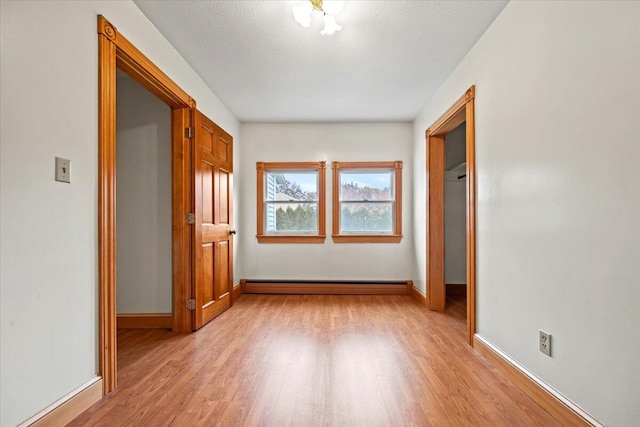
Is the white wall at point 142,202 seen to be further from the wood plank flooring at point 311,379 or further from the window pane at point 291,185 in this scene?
the window pane at point 291,185

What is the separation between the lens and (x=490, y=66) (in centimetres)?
253

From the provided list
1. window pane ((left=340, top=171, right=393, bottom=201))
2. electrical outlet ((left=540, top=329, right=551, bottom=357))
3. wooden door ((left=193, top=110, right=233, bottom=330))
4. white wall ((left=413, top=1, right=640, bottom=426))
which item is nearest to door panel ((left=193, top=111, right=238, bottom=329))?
wooden door ((left=193, top=110, right=233, bottom=330))

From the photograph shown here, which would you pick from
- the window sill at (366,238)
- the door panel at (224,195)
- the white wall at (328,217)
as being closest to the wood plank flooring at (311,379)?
the door panel at (224,195)

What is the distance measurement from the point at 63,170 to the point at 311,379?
1.79 metres

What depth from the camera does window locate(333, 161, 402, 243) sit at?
4992 mm

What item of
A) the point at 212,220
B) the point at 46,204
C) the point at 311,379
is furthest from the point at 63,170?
the point at 212,220

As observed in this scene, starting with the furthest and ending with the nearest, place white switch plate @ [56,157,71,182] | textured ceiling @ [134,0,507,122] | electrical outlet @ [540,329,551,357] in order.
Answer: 1. textured ceiling @ [134,0,507,122]
2. electrical outlet @ [540,329,551,357]
3. white switch plate @ [56,157,71,182]

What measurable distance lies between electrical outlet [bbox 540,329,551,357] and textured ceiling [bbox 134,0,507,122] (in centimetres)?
206

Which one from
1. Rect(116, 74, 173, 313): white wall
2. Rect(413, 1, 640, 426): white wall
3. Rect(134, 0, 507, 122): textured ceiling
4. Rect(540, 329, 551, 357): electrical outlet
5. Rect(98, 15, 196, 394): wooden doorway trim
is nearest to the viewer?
Rect(413, 1, 640, 426): white wall

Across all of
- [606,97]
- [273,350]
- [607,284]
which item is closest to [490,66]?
[606,97]

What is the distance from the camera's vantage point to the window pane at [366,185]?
509 centimetres

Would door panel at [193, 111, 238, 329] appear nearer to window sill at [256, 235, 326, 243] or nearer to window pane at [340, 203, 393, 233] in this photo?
window sill at [256, 235, 326, 243]

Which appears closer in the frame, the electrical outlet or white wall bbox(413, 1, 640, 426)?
white wall bbox(413, 1, 640, 426)

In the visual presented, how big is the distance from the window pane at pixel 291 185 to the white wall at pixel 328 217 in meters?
0.21
